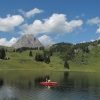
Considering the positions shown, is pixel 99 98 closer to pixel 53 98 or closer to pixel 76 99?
pixel 76 99

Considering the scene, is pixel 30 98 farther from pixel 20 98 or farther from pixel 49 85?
pixel 49 85

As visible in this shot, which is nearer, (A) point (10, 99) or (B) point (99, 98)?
(A) point (10, 99)

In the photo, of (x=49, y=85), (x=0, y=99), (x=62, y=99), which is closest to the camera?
(x=0, y=99)

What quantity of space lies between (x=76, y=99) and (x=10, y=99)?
26.2 metres

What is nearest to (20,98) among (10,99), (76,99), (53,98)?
(10,99)

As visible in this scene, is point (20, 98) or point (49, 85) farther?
point (49, 85)

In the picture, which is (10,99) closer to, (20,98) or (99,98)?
(20,98)

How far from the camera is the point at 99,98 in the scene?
4894 inches

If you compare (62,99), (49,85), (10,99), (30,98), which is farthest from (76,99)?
(49,85)

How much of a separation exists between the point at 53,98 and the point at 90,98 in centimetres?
1547

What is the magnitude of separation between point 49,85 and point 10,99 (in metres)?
65.6

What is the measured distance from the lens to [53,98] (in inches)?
4788

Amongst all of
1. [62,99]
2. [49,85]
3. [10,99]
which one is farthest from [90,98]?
[49,85]

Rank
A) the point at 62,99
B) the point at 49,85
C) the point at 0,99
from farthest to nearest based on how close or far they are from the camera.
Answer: the point at 49,85
the point at 62,99
the point at 0,99
